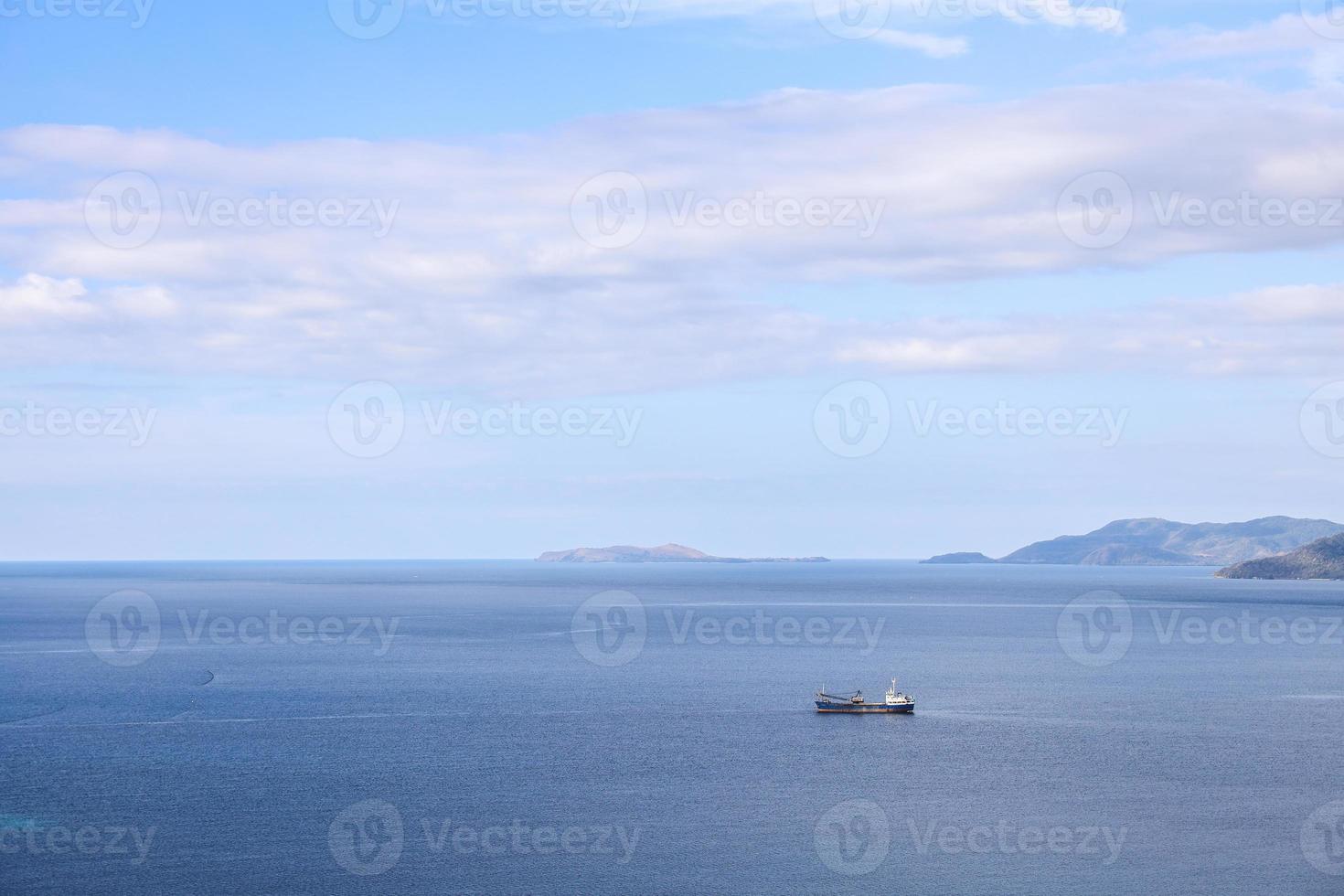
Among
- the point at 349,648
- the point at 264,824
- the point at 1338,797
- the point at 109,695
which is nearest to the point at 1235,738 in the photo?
the point at 1338,797

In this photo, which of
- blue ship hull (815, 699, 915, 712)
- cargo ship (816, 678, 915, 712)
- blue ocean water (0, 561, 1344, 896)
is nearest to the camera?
blue ocean water (0, 561, 1344, 896)

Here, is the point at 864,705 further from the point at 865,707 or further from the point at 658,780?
the point at 658,780

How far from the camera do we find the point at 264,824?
6631 centimetres

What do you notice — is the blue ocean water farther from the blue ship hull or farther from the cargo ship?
the cargo ship

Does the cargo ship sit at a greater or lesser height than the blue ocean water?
greater

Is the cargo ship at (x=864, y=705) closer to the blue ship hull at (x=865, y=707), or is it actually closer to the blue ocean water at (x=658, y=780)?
the blue ship hull at (x=865, y=707)

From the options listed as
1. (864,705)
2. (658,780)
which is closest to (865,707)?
(864,705)

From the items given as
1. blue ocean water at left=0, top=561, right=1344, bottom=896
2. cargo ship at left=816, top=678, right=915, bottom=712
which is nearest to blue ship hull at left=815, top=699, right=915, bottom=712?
cargo ship at left=816, top=678, right=915, bottom=712

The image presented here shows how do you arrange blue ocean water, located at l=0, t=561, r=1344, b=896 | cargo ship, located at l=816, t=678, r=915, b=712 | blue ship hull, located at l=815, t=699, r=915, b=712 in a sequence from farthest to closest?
cargo ship, located at l=816, t=678, r=915, b=712 → blue ship hull, located at l=815, t=699, r=915, b=712 → blue ocean water, located at l=0, t=561, r=1344, b=896

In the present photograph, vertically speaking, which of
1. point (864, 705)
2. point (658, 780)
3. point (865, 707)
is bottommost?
point (658, 780)

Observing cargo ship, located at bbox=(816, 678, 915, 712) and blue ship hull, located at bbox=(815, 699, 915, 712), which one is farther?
cargo ship, located at bbox=(816, 678, 915, 712)

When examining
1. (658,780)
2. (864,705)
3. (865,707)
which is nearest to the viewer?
(658,780)

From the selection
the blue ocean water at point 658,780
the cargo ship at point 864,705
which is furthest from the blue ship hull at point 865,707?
the blue ocean water at point 658,780

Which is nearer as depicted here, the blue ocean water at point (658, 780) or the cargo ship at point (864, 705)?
the blue ocean water at point (658, 780)
